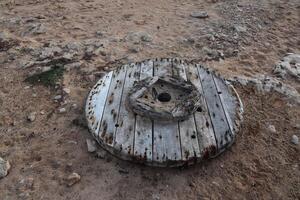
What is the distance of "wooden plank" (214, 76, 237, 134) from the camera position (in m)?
2.54

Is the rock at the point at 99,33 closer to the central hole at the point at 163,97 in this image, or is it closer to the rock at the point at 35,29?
the rock at the point at 35,29

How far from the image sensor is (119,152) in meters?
2.32

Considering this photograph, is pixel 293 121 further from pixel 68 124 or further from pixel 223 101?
pixel 68 124

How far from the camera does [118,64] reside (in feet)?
A: 11.6

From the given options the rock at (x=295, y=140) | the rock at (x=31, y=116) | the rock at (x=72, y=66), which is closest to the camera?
the rock at (x=295, y=140)

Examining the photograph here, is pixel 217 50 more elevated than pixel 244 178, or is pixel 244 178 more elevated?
pixel 217 50

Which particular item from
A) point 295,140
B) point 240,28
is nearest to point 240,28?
point 240,28

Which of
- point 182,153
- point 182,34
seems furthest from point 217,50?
point 182,153

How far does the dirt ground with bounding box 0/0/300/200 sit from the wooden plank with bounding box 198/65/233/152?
17 centimetres

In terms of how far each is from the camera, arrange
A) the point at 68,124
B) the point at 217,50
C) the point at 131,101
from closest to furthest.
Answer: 1. the point at 131,101
2. the point at 68,124
3. the point at 217,50

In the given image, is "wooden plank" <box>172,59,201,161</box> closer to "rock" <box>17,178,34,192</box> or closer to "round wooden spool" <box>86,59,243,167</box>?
"round wooden spool" <box>86,59,243,167</box>

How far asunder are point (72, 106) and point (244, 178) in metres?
1.56

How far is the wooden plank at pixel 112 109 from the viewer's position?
2.40 metres

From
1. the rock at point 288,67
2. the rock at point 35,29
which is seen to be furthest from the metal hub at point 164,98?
the rock at point 35,29
